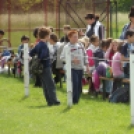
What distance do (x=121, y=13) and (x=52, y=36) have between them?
3190 cm

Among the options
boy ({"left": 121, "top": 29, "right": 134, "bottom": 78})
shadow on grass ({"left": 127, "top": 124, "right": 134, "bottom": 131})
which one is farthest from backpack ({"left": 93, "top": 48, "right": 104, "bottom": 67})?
shadow on grass ({"left": 127, "top": 124, "right": 134, "bottom": 131})

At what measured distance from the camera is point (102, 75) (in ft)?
60.8

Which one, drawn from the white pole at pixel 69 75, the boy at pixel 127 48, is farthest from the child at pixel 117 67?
the white pole at pixel 69 75

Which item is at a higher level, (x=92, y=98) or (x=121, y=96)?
(x=121, y=96)

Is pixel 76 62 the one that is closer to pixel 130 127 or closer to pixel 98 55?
pixel 98 55

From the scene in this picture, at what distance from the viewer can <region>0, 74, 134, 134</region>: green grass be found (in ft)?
40.7

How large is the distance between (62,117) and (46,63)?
2.92m

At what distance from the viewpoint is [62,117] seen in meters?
14.0

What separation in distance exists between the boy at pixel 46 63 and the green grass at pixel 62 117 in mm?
278

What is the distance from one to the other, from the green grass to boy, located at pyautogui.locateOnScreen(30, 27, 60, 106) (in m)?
0.28

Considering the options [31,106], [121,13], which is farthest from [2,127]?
[121,13]

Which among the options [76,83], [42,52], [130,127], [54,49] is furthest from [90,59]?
[130,127]

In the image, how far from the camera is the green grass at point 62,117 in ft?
40.7

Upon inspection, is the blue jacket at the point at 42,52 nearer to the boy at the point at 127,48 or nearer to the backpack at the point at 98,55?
the boy at the point at 127,48
